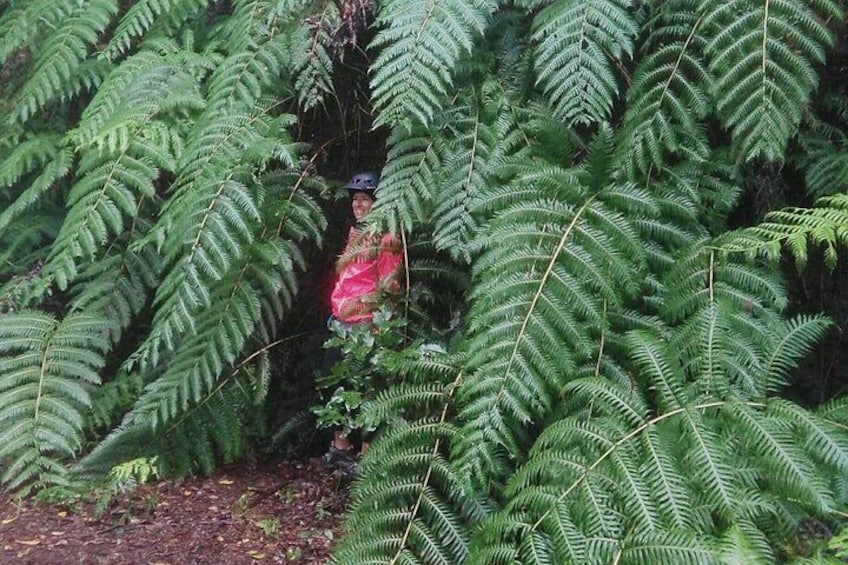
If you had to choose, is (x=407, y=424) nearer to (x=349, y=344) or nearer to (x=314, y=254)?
(x=349, y=344)

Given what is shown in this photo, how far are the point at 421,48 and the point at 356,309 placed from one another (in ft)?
3.46

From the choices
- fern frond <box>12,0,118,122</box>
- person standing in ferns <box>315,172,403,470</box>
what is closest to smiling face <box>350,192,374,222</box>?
person standing in ferns <box>315,172,403,470</box>

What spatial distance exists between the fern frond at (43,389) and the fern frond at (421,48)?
1780 mm

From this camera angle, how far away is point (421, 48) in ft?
9.87

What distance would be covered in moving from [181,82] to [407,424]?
6.55 ft

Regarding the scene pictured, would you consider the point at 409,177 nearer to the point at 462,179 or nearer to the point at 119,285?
the point at 462,179

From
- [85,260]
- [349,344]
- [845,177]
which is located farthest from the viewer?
[85,260]

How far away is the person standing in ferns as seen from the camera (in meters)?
3.17

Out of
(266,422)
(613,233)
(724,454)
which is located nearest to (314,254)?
(266,422)

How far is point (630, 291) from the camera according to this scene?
2.58 metres

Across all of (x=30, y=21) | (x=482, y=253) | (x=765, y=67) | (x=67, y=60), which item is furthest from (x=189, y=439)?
(x=765, y=67)

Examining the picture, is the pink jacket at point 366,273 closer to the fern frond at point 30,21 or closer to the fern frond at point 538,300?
the fern frond at point 538,300

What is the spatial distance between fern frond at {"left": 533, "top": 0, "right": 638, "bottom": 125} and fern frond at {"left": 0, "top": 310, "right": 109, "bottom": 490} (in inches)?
90.2

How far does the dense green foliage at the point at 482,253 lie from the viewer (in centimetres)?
219
